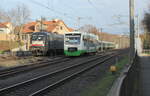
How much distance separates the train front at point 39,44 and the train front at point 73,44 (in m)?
3.49

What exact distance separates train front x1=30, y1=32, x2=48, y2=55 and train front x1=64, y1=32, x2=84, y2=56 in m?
3.49

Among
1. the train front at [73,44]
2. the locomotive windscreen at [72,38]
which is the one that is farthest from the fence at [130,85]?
the locomotive windscreen at [72,38]

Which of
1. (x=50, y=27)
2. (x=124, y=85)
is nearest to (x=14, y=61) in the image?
(x=124, y=85)

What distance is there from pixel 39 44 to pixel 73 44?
17.0 ft

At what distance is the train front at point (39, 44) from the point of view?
3206cm

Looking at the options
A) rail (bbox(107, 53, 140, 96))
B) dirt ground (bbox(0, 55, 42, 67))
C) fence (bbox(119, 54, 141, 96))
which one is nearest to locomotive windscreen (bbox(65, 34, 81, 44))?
dirt ground (bbox(0, 55, 42, 67))

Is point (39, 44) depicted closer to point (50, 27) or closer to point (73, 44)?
point (73, 44)

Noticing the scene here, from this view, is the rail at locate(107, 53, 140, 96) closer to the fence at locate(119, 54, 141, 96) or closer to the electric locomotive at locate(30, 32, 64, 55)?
the fence at locate(119, 54, 141, 96)

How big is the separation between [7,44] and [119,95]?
51.4 metres

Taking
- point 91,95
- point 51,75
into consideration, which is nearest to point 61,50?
point 51,75

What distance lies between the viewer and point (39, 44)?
3216 cm

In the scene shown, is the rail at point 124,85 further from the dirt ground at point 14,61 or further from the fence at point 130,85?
the dirt ground at point 14,61

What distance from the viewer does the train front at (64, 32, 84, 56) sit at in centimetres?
2969

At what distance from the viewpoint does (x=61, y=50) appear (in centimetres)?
3962
